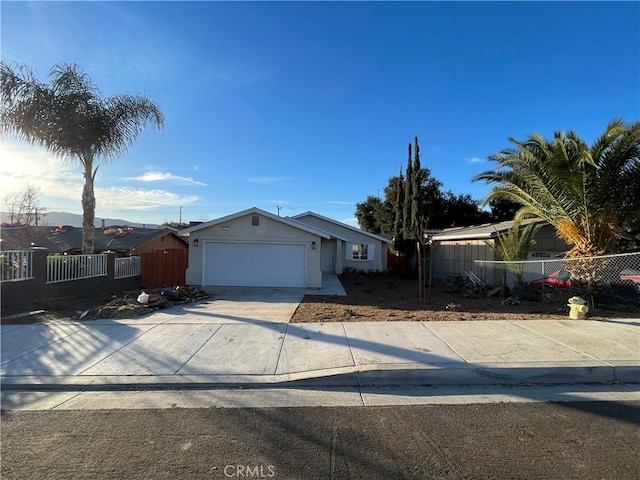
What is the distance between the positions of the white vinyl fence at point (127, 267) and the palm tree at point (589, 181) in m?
14.6

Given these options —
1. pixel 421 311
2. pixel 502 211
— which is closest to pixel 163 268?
pixel 421 311

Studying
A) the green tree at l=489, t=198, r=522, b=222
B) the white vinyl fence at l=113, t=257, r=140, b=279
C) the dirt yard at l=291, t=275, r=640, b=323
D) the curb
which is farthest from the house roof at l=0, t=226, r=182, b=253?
the green tree at l=489, t=198, r=522, b=222

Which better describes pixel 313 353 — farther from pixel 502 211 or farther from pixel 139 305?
pixel 502 211

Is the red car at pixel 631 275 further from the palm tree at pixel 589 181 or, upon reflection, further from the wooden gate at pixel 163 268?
the wooden gate at pixel 163 268

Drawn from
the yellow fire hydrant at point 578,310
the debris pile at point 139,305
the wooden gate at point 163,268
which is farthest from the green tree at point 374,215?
the yellow fire hydrant at point 578,310

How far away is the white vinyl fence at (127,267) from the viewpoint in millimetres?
15095

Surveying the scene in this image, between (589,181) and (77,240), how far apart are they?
2194 cm

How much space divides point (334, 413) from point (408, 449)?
995 millimetres

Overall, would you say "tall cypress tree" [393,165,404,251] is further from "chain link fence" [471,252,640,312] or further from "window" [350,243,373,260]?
"chain link fence" [471,252,640,312]

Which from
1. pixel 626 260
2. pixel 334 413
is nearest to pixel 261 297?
pixel 334 413

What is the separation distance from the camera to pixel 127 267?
1591 centimetres

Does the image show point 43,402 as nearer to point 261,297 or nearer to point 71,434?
point 71,434

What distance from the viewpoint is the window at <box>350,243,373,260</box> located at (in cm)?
2614

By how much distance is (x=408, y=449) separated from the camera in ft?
11.6
